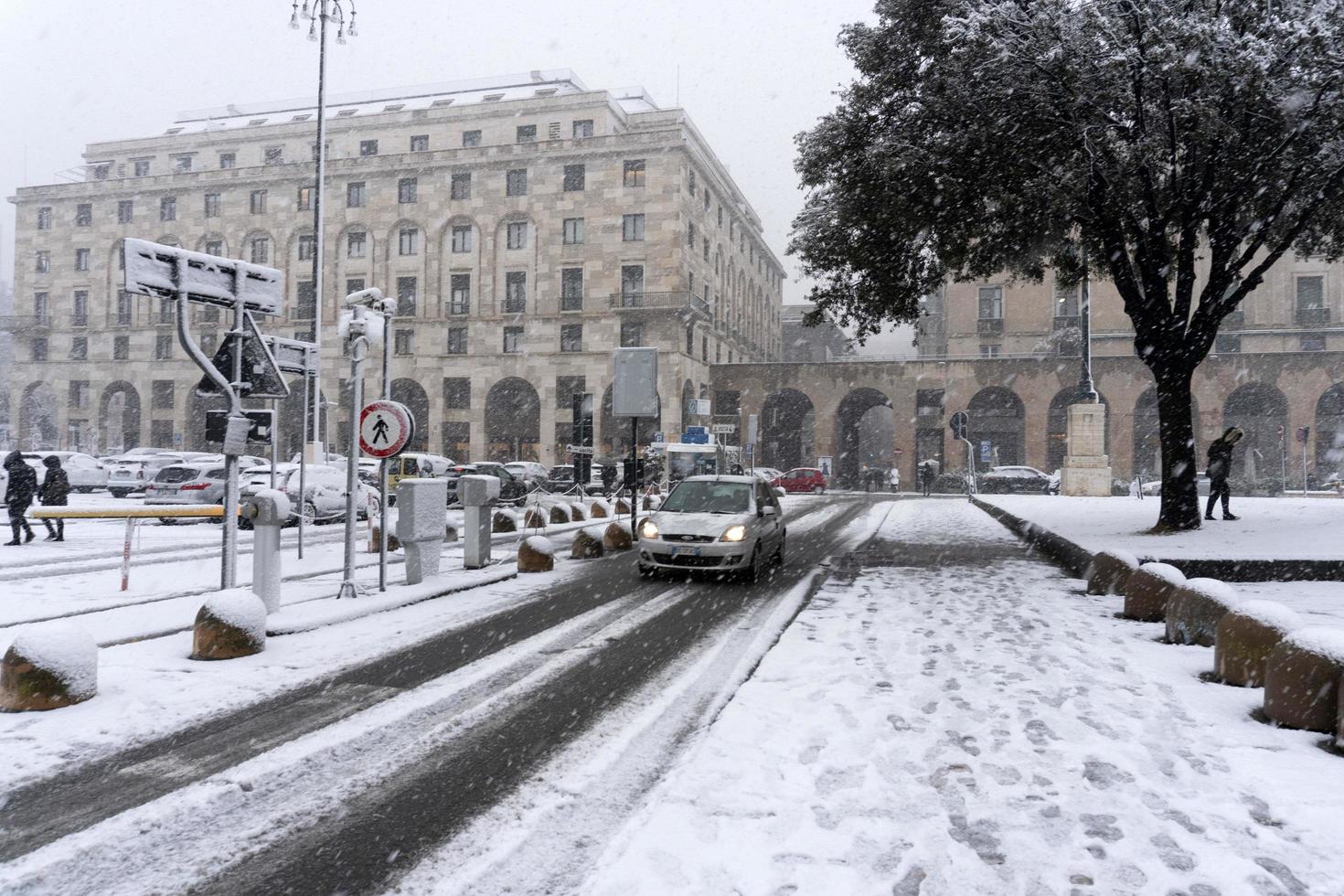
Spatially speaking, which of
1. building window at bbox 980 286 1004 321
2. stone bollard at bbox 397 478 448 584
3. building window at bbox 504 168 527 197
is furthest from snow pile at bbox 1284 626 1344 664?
building window at bbox 980 286 1004 321

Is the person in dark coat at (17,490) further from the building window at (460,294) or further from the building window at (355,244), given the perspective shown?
the building window at (355,244)

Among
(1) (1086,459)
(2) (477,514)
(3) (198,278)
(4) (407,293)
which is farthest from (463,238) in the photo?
(3) (198,278)

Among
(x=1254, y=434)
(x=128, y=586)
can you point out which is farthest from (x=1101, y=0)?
(x=1254, y=434)

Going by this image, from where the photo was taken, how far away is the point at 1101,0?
11375mm

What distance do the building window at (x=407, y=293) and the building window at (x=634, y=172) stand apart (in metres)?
14.6

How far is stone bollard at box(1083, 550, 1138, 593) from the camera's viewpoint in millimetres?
9688

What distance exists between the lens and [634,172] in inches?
1916

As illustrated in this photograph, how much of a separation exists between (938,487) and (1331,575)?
36843mm

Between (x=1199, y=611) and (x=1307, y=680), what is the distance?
7.84 ft

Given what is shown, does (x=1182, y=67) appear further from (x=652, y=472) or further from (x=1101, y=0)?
(x=652, y=472)

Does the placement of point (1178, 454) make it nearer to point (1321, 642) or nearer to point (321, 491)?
point (1321, 642)

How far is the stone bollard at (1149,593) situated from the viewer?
8.15 metres

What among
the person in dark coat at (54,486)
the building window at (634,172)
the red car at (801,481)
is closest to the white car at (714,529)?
the person in dark coat at (54,486)

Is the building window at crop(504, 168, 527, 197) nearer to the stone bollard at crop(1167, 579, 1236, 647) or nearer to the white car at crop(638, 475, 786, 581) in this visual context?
the white car at crop(638, 475, 786, 581)
